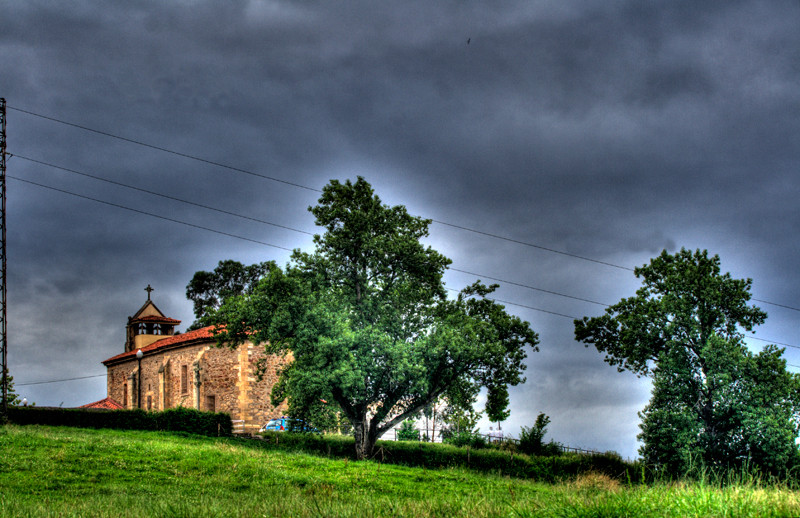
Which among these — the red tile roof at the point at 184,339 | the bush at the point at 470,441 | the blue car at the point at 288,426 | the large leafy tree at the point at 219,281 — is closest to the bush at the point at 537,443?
the bush at the point at 470,441

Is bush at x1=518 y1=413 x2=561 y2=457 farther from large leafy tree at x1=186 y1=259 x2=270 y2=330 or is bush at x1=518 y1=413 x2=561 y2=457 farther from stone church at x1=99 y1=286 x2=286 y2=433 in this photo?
large leafy tree at x1=186 y1=259 x2=270 y2=330

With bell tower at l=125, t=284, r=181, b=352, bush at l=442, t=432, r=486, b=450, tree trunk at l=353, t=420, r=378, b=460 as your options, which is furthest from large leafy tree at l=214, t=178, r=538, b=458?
Answer: bell tower at l=125, t=284, r=181, b=352

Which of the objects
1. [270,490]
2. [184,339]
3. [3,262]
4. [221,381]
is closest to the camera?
[270,490]

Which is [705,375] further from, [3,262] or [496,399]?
[3,262]

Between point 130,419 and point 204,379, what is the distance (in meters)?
10.2

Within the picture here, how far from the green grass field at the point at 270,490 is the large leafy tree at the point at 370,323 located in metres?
6.39

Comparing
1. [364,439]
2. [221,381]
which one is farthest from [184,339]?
[364,439]

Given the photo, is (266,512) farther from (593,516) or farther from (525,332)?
(525,332)

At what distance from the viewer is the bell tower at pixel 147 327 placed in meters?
68.0

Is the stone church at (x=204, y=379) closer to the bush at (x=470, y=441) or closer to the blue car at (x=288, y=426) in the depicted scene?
the blue car at (x=288, y=426)

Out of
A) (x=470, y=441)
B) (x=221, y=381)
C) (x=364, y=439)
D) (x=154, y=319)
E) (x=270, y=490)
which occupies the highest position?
(x=154, y=319)

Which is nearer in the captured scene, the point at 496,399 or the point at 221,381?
the point at 496,399

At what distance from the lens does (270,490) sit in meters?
18.2

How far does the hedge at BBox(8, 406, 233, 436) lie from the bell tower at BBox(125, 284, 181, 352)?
27.5 m
